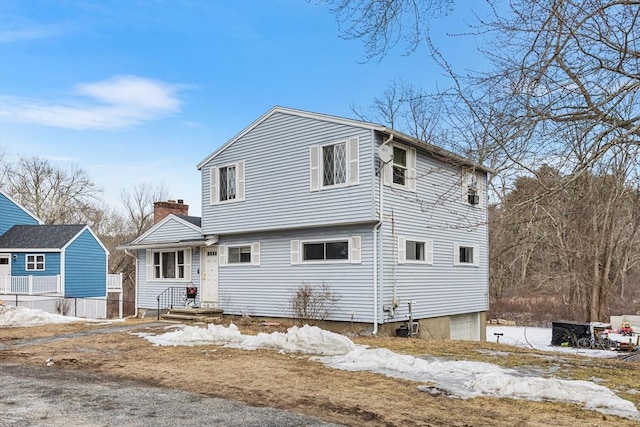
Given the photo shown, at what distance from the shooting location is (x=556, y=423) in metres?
5.39

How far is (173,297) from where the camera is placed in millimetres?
19547

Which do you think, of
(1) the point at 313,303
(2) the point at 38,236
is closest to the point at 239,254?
(1) the point at 313,303

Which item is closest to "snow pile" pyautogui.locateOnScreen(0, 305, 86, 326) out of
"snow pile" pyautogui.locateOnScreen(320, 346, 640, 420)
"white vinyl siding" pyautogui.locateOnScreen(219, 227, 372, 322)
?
"white vinyl siding" pyautogui.locateOnScreen(219, 227, 372, 322)

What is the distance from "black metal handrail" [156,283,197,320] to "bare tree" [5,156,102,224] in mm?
28390

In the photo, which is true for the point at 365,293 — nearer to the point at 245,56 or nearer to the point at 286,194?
the point at 286,194

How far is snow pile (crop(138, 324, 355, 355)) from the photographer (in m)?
10.1

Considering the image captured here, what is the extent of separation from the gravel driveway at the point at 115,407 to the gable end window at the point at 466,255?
12.7 metres

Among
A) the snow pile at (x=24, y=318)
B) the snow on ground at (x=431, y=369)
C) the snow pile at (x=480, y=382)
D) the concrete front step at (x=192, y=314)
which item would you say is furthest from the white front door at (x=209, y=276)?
the snow pile at (x=480, y=382)

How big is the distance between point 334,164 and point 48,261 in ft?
63.8

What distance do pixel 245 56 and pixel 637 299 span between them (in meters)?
33.0

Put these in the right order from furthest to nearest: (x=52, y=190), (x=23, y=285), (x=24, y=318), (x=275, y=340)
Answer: (x=52, y=190), (x=23, y=285), (x=24, y=318), (x=275, y=340)

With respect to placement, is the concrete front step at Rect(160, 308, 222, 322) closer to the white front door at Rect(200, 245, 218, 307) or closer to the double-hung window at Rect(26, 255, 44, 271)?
the white front door at Rect(200, 245, 218, 307)

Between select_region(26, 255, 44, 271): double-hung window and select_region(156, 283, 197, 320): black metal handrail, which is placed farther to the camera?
select_region(26, 255, 44, 271): double-hung window

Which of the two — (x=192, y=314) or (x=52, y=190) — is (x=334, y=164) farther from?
(x=52, y=190)
